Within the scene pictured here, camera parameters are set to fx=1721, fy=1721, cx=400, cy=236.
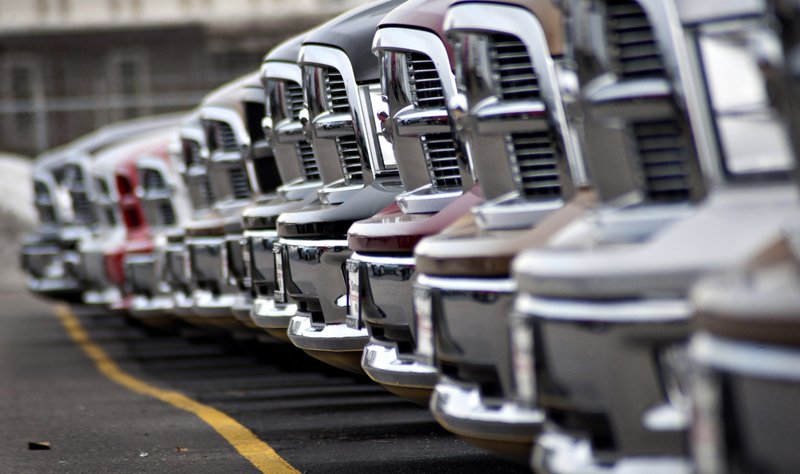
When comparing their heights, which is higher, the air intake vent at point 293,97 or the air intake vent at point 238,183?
the air intake vent at point 293,97

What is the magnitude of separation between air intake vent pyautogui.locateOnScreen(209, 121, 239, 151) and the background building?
26.8m

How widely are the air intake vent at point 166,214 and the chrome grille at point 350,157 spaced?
486cm

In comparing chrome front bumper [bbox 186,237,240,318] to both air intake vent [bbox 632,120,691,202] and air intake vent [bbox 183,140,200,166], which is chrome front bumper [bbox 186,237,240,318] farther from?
air intake vent [bbox 632,120,691,202]

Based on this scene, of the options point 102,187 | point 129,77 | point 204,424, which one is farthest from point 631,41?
point 129,77

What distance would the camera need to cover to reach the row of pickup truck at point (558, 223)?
3.75 m

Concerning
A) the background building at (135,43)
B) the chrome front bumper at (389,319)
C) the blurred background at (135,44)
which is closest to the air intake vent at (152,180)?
the chrome front bumper at (389,319)

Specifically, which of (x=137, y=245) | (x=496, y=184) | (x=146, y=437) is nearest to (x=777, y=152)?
(x=496, y=184)

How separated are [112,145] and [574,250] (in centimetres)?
1250

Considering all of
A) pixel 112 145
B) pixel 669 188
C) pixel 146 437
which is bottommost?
pixel 146 437

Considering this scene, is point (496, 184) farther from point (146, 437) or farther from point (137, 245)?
point (137, 245)

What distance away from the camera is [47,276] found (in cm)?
1691

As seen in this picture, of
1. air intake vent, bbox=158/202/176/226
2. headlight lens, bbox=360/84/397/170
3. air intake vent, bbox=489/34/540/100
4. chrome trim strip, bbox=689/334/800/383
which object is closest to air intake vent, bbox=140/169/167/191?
air intake vent, bbox=158/202/176/226

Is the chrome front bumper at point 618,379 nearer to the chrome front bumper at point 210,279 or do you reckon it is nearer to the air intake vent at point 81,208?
the chrome front bumper at point 210,279

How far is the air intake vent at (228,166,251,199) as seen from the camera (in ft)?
35.6
